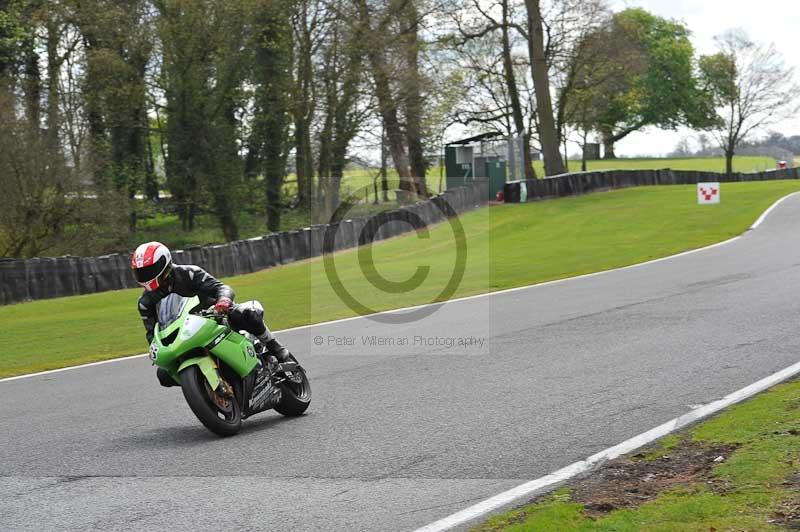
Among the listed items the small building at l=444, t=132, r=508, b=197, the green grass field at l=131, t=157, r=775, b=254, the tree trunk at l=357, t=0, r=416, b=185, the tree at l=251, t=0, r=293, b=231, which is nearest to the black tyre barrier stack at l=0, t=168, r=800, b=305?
the small building at l=444, t=132, r=508, b=197

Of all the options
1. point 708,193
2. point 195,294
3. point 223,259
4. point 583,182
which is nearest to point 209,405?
point 195,294

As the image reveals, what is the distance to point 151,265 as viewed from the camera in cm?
795

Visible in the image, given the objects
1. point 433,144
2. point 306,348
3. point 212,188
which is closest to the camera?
point 306,348

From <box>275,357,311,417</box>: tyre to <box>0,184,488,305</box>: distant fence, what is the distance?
17.0m

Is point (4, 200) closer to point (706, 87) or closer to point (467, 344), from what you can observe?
point (467, 344)

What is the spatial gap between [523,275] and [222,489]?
16558 mm

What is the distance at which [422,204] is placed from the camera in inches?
1513

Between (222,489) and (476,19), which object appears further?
(476,19)

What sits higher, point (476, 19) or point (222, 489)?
point (476, 19)

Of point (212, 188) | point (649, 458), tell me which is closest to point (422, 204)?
point (212, 188)

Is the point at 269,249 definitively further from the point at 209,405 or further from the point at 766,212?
the point at 209,405

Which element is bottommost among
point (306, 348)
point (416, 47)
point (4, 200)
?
point (306, 348)

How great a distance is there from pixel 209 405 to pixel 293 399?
3.68 ft

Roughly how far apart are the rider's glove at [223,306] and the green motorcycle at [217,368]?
0.21ft
